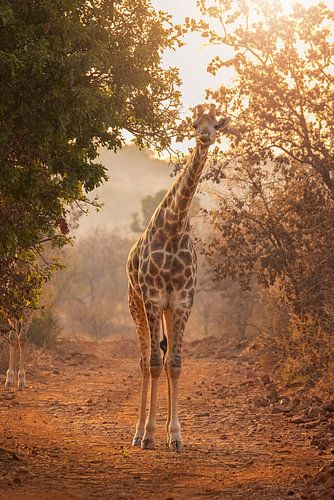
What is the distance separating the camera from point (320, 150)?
14.4m

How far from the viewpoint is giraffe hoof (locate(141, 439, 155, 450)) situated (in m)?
9.65

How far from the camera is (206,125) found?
30.8 ft

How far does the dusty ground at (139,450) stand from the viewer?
287 inches

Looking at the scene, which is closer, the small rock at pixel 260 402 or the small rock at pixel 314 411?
the small rock at pixel 314 411

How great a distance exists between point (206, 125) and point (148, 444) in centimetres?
416

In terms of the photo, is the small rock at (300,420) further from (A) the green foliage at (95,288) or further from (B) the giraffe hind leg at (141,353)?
(A) the green foliage at (95,288)

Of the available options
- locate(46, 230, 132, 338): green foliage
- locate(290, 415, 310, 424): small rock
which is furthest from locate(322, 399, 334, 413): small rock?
locate(46, 230, 132, 338): green foliage

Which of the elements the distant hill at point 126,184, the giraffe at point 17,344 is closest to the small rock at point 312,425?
the giraffe at point 17,344

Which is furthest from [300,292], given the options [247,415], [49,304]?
[49,304]

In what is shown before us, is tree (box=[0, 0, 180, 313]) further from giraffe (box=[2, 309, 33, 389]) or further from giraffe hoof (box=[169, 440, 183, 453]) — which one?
giraffe (box=[2, 309, 33, 389])

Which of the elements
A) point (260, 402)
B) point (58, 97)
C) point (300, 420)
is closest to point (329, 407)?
point (300, 420)

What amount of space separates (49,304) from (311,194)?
42.9 ft

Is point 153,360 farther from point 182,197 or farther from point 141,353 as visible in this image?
point 182,197

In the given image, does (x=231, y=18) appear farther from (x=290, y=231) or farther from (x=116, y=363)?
(x=116, y=363)
